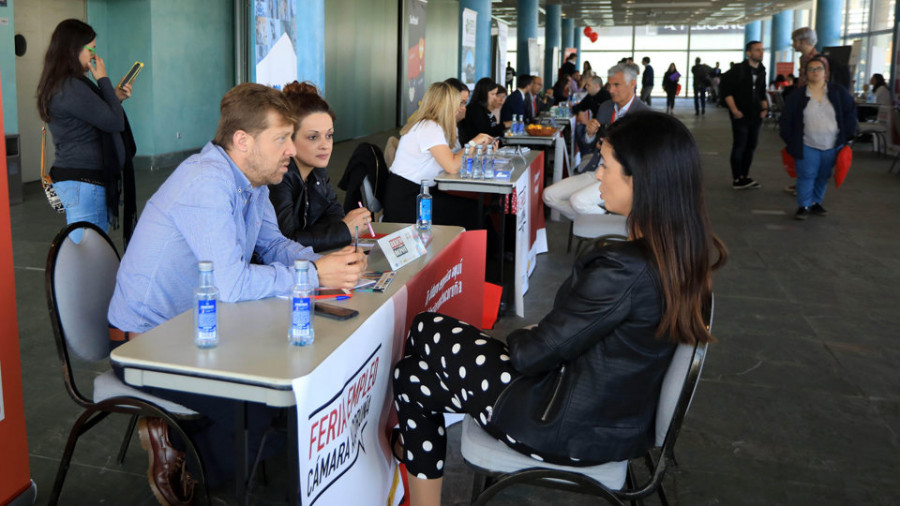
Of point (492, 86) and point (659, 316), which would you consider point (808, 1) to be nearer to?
point (492, 86)

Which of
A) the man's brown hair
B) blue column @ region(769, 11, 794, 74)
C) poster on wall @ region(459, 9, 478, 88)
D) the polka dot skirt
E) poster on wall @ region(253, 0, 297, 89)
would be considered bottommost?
the polka dot skirt

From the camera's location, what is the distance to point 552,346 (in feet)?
5.50

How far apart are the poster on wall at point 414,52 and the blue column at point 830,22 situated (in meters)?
9.41

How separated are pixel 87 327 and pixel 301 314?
77 centimetres

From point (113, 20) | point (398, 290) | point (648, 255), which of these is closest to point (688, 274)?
point (648, 255)

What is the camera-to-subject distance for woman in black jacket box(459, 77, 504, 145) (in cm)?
715

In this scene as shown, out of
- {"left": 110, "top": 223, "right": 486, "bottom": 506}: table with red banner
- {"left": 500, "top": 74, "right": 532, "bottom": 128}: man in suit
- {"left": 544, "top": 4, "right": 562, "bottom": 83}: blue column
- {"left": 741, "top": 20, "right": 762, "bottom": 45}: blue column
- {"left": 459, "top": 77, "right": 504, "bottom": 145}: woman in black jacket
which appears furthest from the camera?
{"left": 741, "top": 20, "right": 762, "bottom": 45}: blue column

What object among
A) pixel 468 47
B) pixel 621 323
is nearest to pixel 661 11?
pixel 468 47

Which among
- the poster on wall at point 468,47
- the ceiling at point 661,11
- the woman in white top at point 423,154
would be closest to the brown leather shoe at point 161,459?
the woman in white top at point 423,154

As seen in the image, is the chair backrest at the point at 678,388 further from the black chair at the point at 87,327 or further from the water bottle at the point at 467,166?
the water bottle at the point at 467,166

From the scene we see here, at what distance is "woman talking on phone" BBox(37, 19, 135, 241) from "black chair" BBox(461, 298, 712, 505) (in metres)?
2.57

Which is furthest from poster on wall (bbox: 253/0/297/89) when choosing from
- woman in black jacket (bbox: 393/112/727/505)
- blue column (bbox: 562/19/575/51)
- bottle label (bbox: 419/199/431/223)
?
blue column (bbox: 562/19/575/51)

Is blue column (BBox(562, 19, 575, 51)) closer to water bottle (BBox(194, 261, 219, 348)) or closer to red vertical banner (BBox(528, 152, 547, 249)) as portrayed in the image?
red vertical banner (BBox(528, 152, 547, 249))

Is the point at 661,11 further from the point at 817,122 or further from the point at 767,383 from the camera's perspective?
the point at 767,383
